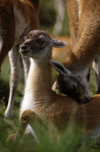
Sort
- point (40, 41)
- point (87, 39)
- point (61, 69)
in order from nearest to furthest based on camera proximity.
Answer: point (40, 41) → point (61, 69) → point (87, 39)

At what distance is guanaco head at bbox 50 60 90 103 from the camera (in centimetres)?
422

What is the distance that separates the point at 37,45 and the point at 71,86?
0.75 meters

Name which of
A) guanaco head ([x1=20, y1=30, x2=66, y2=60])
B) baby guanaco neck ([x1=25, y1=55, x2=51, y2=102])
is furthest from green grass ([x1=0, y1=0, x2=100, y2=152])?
guanaco head ([x1=20, y1=30, x2=66, y2=60])

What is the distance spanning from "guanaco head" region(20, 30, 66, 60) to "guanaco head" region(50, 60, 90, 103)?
29 cm

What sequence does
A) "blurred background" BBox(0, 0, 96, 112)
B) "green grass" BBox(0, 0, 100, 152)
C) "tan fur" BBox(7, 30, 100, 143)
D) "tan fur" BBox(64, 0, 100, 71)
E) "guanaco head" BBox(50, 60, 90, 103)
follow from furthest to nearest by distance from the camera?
1. "blurred background" BBox(0, 0, 96, 112)
2. "tan fur" BBox(64, 0, 100, 71)
3. "guanaco head" BBox(50, 60, 90, 103)
4. "tan fur" BBox(7, 30, 100, 143)
5. "green grass" BBox(0, 0, 100, 152)

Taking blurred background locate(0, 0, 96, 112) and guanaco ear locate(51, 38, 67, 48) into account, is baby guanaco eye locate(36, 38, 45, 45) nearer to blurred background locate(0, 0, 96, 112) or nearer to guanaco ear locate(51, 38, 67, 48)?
guanaco ear locate(51, 38, 67, 48)

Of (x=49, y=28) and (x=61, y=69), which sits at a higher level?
(x=61, y=69)

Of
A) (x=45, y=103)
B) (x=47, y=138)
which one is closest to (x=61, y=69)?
(x=45, y=103)

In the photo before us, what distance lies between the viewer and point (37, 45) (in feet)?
13.4

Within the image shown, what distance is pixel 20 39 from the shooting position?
5152 millimetres

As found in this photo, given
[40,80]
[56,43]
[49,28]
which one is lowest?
[49,28]

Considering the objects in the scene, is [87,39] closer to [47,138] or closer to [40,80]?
[40,80]

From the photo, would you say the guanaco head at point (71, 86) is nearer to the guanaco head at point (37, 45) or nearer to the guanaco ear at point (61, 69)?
the guanaco ear at point (61, 69)

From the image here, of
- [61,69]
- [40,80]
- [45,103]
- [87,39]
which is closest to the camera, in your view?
[45,103]
